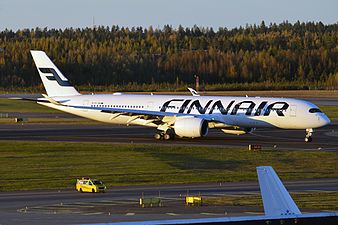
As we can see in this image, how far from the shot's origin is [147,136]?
267ft

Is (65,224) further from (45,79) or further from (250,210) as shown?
(45,79)

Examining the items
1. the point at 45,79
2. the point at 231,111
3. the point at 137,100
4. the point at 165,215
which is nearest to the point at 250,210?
the point at 165,215

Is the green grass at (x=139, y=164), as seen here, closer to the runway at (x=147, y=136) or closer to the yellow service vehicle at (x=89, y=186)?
the yellow service vehicle at (x=89, y=186)

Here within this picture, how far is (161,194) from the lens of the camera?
161 feet

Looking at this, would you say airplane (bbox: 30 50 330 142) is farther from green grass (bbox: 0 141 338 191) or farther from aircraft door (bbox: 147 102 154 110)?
green grass (bbox: 0 141 338 191)

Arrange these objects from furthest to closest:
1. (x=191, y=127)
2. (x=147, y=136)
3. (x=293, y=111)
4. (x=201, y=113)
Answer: (x=147, y=136) → (x=201, y=113) → (x=293, y=111) → (x=191, y=127)

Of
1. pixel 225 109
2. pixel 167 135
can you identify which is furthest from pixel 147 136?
pixel 225 109

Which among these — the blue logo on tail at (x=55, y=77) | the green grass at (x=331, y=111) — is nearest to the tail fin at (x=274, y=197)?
the blue logo on tail at (x=55, y=77)

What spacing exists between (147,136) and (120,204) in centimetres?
3636

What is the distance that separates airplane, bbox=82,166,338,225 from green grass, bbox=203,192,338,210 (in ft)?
82.2

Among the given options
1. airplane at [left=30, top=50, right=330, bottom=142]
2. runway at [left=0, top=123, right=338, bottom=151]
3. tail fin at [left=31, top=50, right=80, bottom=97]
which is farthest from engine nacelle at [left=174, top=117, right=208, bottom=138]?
tail fin at [left=31, top=50, right=80, bottom=97]

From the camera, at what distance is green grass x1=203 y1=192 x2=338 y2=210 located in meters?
44.1

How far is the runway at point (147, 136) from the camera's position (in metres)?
74.4

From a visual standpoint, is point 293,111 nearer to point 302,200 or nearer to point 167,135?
point 167,135
